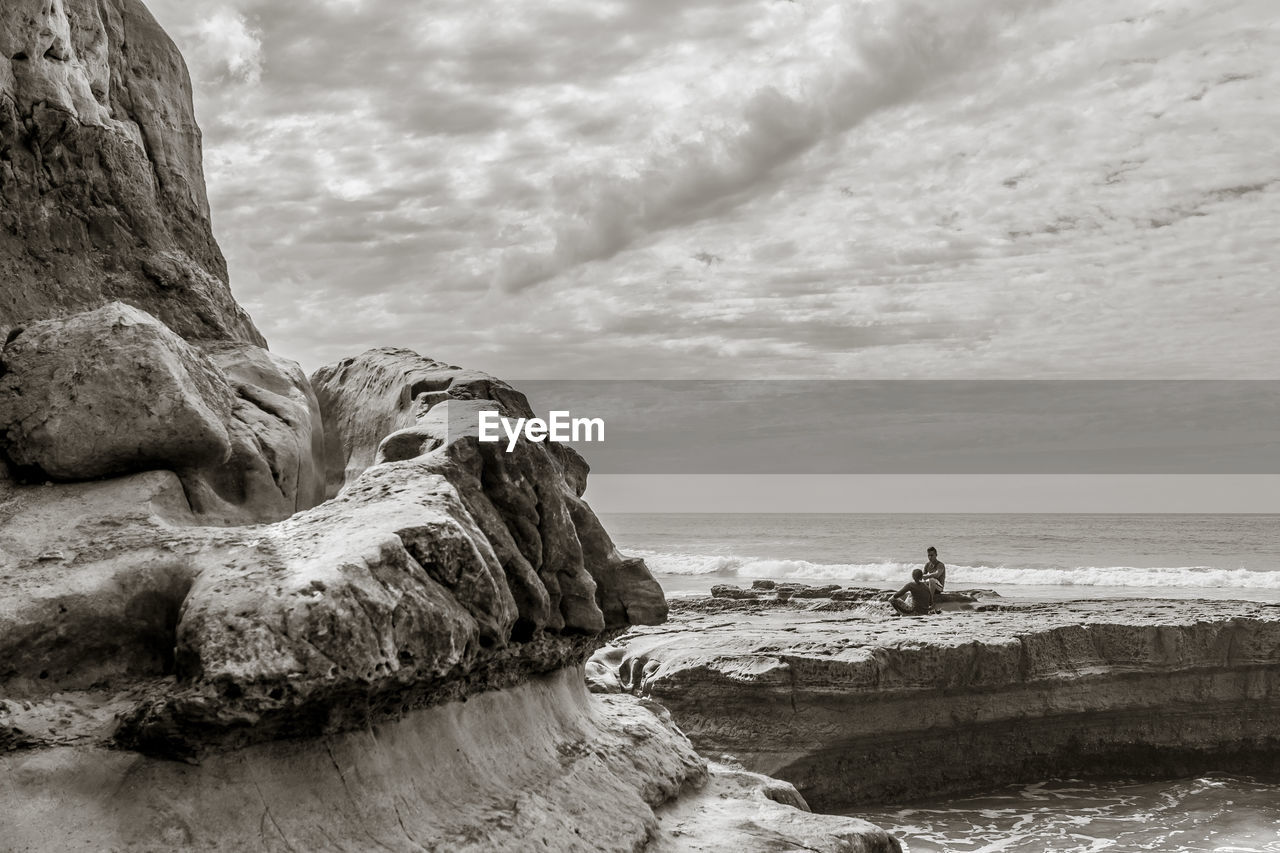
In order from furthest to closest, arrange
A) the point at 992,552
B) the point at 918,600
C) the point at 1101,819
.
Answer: the point at 992,552
the point at 918,600
the point at 1101,819

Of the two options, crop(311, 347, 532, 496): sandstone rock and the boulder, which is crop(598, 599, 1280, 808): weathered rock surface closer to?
crop(311, 347, 532, 496): sandstone rock

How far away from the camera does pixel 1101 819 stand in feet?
31.0

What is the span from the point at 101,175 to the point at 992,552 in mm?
43297

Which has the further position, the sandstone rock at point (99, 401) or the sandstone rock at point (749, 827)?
Answer: the sandstone rock at point (749, 827)

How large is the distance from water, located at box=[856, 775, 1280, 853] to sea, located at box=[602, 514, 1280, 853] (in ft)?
0.05

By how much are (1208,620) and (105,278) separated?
10381 millimetres

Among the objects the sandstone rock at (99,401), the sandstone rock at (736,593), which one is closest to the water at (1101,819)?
the sandstone rock at (736,593)

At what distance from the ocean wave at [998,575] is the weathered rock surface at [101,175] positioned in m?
22.3

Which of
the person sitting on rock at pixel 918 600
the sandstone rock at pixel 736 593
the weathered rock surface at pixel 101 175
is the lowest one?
the sandstone rock at pixel 736 593

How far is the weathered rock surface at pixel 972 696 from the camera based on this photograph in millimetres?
9820

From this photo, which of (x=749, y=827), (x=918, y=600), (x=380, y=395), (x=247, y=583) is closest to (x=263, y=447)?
(x=380, y=395)

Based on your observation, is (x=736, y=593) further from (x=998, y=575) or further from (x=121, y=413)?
(x=998, y=575)

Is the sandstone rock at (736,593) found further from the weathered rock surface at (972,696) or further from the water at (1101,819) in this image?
the water at (1101,819)

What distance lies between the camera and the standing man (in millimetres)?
13609
